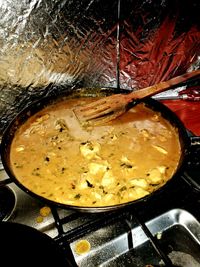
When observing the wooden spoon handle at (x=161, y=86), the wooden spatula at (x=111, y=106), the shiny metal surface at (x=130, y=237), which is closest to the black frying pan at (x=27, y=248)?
the shiny metal surface at (x=130, y=237)

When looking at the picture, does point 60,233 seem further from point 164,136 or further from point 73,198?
point 164,136

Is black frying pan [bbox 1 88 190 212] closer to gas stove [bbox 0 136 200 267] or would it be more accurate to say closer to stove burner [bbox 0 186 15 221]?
gas stove [bbox 0 136 200 267]

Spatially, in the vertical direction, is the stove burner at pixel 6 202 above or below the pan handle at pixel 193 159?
below

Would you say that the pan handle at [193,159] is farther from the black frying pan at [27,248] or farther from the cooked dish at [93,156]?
the black frying pan at [27,248]

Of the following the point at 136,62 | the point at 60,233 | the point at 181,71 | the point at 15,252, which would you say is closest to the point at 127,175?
the point at 60,233

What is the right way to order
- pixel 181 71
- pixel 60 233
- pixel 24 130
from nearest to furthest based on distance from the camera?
1. pixel 60 233
2. pixel 24 130
3. pixel 181 71
